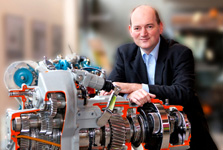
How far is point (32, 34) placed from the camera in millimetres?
3365

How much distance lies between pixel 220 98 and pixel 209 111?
0.33 metres

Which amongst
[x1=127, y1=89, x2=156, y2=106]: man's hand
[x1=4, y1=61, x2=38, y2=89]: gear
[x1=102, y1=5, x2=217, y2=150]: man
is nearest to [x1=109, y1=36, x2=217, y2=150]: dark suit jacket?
[x1=102, y1=5, x2=217, y2=150]: man

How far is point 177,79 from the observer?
2154 millimetres

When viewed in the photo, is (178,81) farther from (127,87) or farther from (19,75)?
(19,75)

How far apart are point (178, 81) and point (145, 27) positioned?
19.1 inches

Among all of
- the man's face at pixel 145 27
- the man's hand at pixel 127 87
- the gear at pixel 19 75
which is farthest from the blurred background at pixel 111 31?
the man's hand at pixel 127 87

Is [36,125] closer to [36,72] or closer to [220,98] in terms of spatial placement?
[36,72]

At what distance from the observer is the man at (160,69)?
2053 millimetres

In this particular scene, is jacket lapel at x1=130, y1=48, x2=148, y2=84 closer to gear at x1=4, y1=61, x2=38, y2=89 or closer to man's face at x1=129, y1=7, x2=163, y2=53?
man's face at x1=129, y1=7, x2=163, y2=53

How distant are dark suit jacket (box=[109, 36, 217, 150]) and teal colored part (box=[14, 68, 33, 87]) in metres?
0.86

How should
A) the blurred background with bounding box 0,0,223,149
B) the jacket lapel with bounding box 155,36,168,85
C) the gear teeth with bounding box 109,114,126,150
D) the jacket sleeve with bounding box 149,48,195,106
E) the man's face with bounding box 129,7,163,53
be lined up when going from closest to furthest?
the gear teeth with bounding box 109,114,126,150 < the jacket sleeve with bounding box 149,48,195,106 < the man's face with bounding box 129,7,163,53 < the jacket lapel with bounding box 155,36,168,85 < the blurred background with bounding box 0,0,223,149

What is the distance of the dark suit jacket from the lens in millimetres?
2053

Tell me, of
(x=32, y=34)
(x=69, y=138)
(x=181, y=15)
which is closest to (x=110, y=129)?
(x=69, y=138)

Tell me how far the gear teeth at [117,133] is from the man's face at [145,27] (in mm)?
819
